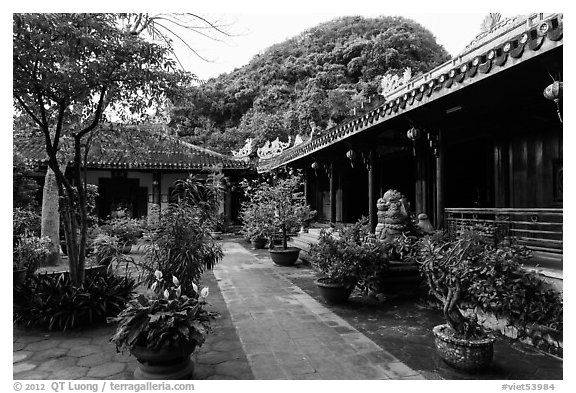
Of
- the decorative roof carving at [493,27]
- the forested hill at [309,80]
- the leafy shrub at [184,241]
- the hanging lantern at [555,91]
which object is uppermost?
the forested hill at [309,80]

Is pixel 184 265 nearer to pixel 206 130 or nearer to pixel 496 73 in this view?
pixel 496 73

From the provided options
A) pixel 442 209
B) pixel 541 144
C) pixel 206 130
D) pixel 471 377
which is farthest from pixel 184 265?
pixel 206 130

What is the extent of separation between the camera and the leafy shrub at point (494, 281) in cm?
381

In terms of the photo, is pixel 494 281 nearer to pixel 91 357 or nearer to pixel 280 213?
pixel 91 357

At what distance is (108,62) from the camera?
4477 mm

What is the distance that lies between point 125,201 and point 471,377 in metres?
17.0

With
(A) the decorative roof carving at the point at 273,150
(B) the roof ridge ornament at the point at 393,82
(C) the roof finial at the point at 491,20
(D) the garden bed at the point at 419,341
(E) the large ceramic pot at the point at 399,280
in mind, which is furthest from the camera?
(A) the decorative roof carving at the point at 273,150

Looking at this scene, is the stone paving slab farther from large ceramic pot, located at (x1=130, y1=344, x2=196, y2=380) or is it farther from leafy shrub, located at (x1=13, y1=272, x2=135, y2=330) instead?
leafy shrub, located at (x1=13, y1=272, x2=135, y2=330)

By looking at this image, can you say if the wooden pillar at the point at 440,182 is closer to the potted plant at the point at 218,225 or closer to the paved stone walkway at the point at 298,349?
the paved stone walkway at the point at 298,349

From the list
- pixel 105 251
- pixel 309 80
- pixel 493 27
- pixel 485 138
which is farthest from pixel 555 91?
pixel 309 80

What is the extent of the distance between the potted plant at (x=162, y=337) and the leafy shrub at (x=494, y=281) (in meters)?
2.27

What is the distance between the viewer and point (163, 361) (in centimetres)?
312

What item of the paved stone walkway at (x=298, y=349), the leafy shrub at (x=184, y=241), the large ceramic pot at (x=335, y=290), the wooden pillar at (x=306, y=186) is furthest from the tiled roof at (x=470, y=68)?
the wooden pillar at (x=306, y=186)

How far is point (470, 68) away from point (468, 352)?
2.89 meters
